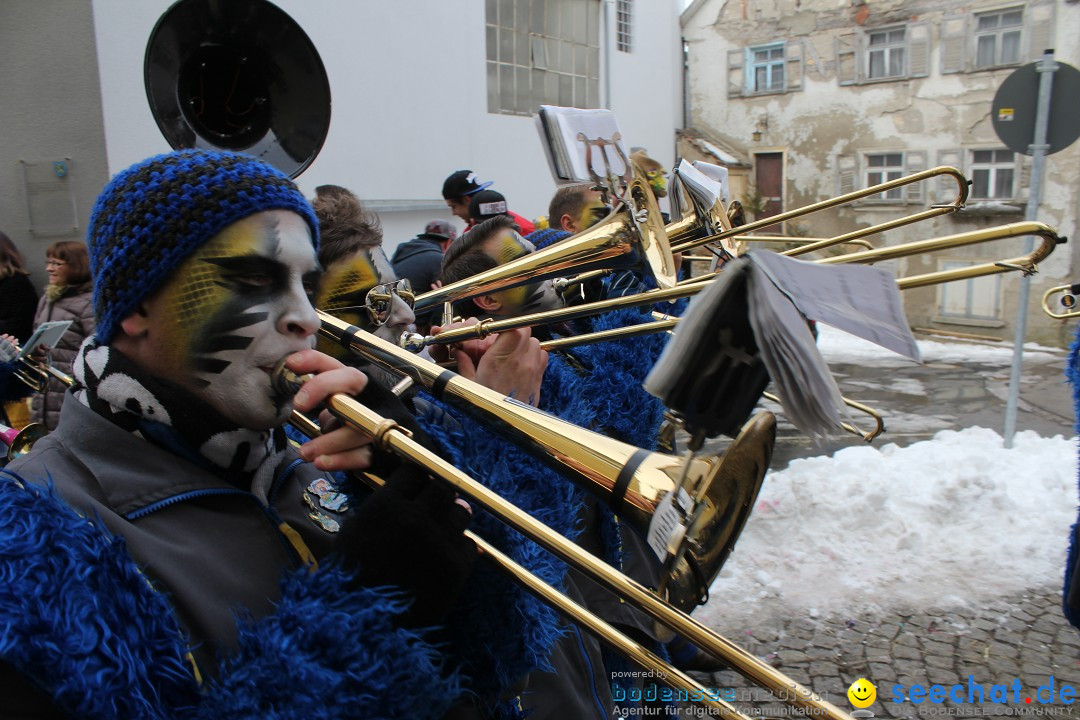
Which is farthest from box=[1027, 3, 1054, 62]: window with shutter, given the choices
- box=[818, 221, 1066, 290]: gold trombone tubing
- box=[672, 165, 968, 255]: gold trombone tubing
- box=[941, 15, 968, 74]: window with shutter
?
box=[818, 221, 1066, 290]: gold trombone tubing

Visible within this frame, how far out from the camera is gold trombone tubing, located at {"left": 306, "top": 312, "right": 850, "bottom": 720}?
1.06 metres

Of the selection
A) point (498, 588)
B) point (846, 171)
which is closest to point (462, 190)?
point (498, 588)

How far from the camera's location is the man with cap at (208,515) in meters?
0.94

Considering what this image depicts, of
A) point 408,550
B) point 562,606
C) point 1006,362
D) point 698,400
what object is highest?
point 698,400

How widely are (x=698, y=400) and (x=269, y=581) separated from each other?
0.75m

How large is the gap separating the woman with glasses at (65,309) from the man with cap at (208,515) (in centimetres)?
291

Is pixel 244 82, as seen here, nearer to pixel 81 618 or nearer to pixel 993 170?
pixel 81 618

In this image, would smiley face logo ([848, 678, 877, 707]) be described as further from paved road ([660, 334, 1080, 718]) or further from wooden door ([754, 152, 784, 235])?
wooden door ([754, 152, 784, 235])

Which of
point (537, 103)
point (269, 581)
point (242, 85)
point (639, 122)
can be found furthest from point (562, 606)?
point (639, 122)

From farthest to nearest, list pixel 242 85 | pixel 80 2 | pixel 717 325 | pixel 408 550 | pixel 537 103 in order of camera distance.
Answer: pixel 537 103
pixel 80 2
pixel 242 85
pixel 408 550
pixel 717 325

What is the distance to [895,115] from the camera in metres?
16.5

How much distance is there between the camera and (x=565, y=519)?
58.4 inches

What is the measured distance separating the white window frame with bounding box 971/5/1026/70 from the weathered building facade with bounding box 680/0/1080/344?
2 cm

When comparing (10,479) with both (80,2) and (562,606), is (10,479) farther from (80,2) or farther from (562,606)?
(80,2)
